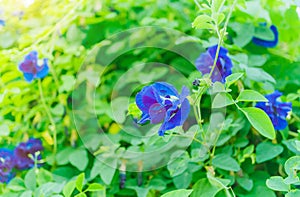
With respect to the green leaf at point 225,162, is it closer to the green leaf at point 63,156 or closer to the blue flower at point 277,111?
the blue flower at point 277,111

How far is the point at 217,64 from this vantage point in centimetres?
89

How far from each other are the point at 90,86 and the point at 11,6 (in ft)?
1.46

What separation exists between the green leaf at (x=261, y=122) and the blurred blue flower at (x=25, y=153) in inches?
22.7

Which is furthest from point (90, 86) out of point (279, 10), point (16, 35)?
point (279, 10)

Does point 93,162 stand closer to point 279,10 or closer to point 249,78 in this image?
point 249,78

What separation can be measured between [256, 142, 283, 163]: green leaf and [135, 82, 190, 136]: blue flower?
1.02 feet

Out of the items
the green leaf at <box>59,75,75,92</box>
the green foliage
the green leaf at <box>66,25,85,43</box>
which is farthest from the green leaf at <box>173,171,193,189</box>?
the green leaf at <box>66,25,85,43</box>

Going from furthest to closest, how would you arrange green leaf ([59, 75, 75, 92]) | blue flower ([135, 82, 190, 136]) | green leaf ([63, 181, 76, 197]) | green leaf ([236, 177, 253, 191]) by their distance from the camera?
1. green leaf ([59, 75, 75, 92])
2. green leaf ([236, 177, 253, 191])
3. green leaf ([63, 181, 76, 197])
4. blue flower ([135, 82, 190, 136])

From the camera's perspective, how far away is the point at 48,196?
0.86 meters

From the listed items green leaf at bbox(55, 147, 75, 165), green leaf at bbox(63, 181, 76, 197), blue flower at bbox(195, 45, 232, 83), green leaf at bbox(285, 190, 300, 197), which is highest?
blue flower at bbox(195, 45, 232, 83)

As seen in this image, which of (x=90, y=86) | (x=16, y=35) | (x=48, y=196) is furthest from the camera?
(x=16, y=35)

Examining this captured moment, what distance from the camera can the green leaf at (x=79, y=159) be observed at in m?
1.03

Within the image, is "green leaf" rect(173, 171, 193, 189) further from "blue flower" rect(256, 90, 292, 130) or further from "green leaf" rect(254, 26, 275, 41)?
"green leaf" rect(254, 26, 275, 41)

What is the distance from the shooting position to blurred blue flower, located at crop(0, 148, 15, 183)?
42.1 inches
